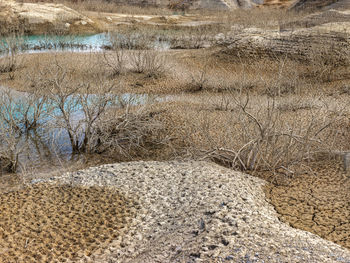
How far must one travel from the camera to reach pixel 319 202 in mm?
4738

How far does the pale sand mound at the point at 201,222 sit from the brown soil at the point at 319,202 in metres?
0.22

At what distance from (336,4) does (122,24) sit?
46.8 feet

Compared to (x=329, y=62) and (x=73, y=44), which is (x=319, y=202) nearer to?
(x=329, y=62)

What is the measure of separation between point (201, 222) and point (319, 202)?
1.58 metres

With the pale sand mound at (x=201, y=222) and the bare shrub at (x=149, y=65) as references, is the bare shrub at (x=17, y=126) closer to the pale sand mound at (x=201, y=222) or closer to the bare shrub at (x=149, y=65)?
the pale sand mound at (x=201, y=222)

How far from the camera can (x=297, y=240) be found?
3.63m

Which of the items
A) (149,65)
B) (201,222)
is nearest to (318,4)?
(149,65)

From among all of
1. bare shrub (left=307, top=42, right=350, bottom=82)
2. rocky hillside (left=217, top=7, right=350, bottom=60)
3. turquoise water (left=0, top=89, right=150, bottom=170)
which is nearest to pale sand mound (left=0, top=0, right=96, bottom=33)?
rocky hillside (left=217, top=7, right=350, bottom=60)

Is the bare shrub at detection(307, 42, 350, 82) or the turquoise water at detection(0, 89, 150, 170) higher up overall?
the bare shrub at detection(307, 42, 350, 82)

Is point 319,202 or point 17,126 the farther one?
point 17,126

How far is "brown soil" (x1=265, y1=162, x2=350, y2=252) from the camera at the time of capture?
13.6 feet

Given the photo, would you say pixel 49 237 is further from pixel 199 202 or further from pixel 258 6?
pixel 258 6

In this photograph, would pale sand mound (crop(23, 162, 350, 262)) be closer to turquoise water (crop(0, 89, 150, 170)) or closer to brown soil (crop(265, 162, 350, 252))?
brown soil (crop(265, 162, 350, 252))

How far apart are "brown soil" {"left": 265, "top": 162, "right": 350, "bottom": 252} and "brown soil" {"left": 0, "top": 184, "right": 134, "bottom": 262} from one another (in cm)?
183
